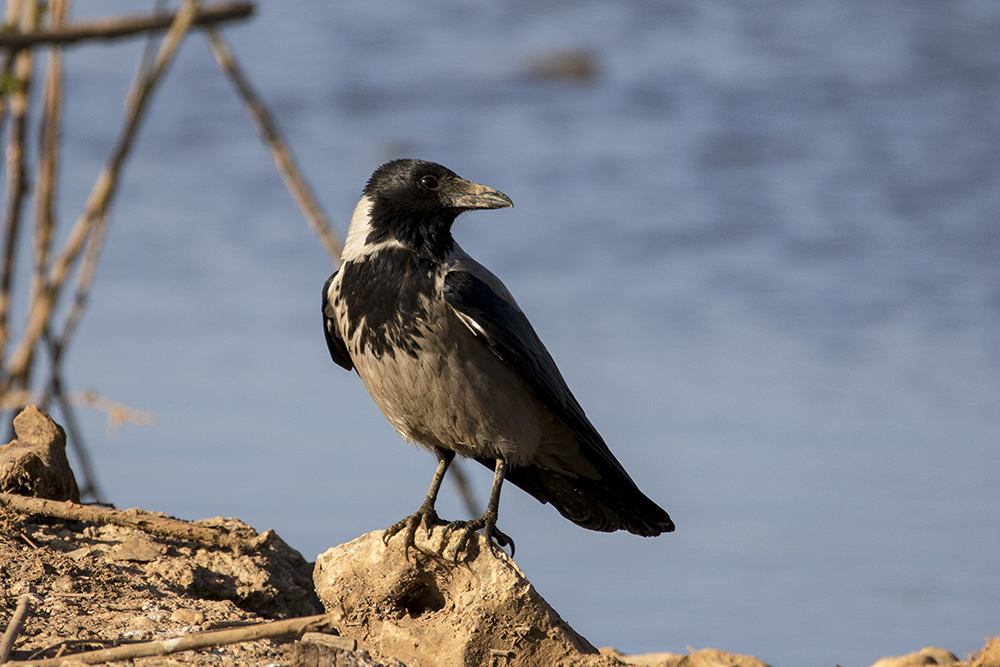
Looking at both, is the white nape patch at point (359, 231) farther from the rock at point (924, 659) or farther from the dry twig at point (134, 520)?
the rock at point (924, 659)

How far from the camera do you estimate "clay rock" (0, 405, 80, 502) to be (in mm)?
4500

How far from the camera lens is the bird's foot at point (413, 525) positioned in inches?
159

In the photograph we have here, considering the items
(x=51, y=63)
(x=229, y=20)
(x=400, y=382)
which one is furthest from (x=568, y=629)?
(x=51, y=63)

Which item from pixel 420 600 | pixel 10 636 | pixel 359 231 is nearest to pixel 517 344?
pixel 359 231

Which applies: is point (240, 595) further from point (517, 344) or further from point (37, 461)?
point (517, 344)

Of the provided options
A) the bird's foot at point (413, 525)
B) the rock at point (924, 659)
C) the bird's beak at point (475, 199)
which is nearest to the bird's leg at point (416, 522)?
the bird's foot at point (413, 525)

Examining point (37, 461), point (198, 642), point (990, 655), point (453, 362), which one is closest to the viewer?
point (198, 642)

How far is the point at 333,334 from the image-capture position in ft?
15.9

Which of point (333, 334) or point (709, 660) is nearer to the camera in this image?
point (709, 660)

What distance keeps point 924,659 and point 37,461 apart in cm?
366

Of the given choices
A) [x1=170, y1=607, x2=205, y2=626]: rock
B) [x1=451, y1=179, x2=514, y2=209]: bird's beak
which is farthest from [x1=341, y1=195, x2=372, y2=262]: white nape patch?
[x1=170, y1=607, x2=205, y2=626]: rock

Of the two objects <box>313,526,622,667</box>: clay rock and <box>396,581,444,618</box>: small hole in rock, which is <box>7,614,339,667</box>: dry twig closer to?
<box>313,526,622,667</box>: clay rock

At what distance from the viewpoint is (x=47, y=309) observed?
4562 mm

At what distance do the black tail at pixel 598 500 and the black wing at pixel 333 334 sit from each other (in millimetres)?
756
